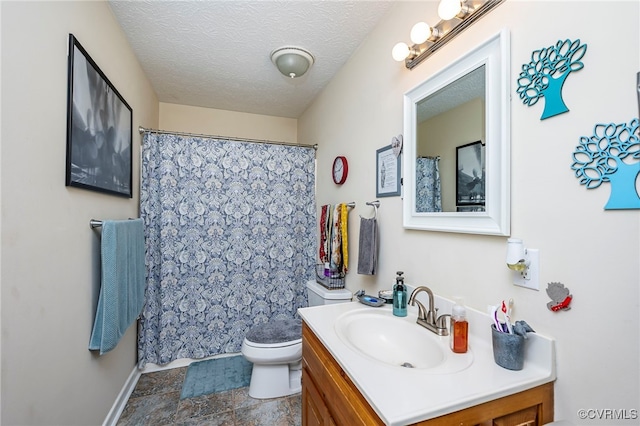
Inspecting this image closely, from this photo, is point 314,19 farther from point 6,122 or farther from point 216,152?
point 6,122

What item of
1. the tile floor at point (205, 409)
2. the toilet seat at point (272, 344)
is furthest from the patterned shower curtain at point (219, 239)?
the toilet seat at point (272, 344)

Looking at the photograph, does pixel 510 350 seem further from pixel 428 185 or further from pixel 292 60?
pixel 292 60

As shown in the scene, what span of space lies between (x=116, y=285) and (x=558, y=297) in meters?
1.81

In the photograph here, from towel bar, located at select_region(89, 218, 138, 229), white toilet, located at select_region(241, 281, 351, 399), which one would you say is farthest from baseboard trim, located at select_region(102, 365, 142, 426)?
towel bar, located at select_region(89, 218, 138, 229)

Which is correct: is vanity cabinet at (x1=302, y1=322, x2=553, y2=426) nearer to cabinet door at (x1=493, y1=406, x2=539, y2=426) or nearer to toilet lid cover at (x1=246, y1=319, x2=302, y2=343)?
cabinet door at (x1=493, y1=406, x2=539, y2=426)

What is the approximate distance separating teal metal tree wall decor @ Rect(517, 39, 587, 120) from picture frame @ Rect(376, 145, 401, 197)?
624mm

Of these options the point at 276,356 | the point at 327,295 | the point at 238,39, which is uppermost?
the point at 238,39

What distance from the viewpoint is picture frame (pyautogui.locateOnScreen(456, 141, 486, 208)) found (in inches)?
39.2

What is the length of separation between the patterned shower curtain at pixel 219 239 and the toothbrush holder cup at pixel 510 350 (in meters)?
1.85

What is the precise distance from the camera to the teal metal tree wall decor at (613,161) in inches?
25.0

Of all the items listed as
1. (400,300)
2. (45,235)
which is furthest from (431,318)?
(45,235)

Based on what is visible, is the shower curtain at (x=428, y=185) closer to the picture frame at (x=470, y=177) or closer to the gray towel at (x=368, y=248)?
the picture frame at (x=470, y=177)

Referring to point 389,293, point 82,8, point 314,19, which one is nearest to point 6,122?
point 82,8

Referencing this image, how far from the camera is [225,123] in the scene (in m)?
2.95
